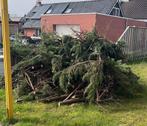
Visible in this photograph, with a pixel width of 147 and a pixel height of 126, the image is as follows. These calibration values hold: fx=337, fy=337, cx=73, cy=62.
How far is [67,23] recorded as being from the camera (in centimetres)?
3167

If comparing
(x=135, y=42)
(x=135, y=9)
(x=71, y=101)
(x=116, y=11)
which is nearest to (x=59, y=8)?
(x=116, y=11)

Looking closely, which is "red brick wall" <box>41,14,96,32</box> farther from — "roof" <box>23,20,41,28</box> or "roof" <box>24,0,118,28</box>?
"roof" <box>23,20,41,28</box>

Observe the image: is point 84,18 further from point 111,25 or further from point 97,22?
point 111,25

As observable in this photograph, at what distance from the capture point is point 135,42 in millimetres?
16672

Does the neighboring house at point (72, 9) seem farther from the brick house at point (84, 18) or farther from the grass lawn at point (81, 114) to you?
the grass lawn at point (81, 114)

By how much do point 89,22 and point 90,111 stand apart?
23.8m

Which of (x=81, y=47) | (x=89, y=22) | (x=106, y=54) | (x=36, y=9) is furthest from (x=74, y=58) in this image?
(x=36, y=9)

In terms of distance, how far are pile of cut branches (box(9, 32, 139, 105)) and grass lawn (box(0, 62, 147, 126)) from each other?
285mm

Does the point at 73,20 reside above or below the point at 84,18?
below

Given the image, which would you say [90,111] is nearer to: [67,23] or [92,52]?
[92,52]

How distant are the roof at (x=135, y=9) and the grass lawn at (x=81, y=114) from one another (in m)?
36.3

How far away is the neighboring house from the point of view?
3847cm

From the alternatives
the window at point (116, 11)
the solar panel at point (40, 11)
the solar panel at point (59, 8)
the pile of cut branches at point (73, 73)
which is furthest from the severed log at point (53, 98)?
the solar panel at point (40, 11)

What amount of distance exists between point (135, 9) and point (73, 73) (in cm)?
3848
